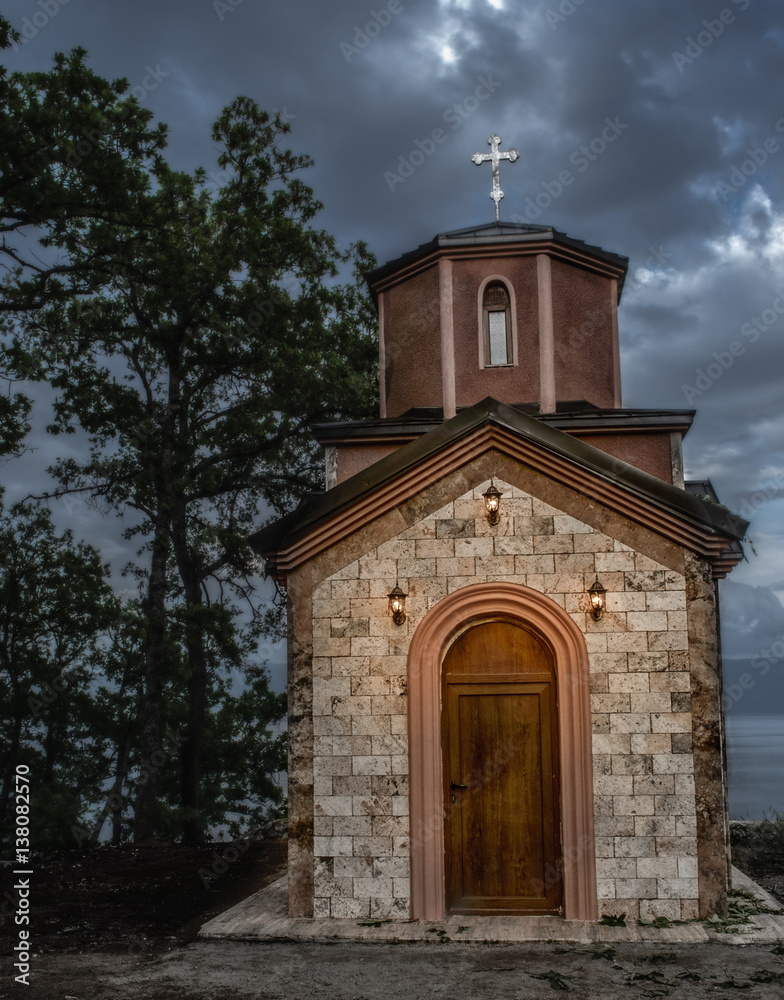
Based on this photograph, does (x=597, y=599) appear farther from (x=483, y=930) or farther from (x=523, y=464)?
(x=483, y=930)

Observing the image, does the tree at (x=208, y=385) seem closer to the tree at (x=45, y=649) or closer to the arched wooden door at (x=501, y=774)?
the tree at (x=45, y=649)

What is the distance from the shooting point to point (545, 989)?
6617 millimetres

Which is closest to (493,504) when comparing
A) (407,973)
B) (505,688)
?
(505,688)

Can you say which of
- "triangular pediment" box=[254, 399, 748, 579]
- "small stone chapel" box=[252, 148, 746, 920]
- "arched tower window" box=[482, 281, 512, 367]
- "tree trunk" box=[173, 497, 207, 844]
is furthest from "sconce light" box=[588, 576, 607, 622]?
"tree trunk" box=[173, 497, 207, 844]

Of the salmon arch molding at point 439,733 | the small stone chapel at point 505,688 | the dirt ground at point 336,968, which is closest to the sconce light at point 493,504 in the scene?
the small stone chapel at point 505,688

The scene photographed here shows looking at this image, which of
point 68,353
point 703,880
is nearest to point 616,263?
point 703,880

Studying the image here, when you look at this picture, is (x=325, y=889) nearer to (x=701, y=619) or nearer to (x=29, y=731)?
(x=701, y=619)

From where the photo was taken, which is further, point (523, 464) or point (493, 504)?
point (523, 464)

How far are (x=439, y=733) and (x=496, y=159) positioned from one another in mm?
9152

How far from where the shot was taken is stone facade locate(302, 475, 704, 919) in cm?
851

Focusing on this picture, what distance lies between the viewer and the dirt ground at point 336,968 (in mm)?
6633

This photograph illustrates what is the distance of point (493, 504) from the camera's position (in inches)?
361

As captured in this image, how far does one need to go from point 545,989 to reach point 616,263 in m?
10.4

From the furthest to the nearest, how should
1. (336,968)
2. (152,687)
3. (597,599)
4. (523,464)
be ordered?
(152,687) → (523,464) → (597,599) → (336,968)
